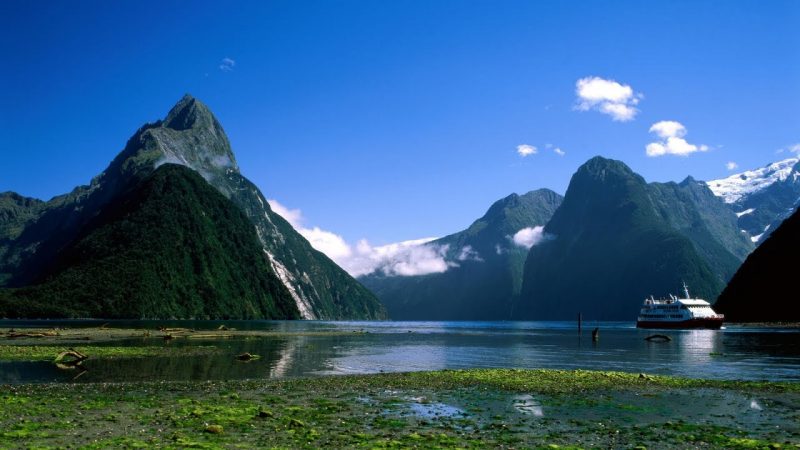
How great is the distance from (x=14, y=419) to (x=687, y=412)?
35160mm

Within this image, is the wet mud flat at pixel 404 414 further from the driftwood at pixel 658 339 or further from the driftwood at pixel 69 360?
the driftwood at pixel 658 339

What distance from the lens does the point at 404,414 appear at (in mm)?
31750

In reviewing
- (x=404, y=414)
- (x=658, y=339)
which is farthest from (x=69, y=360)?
(x=658, y=339)

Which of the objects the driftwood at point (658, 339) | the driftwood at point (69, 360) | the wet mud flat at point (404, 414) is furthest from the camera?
the driftwood at point (658, 339)

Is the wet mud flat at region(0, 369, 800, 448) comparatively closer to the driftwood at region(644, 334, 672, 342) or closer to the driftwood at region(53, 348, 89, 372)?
the driftwood at region(53, 348, 89, 372)

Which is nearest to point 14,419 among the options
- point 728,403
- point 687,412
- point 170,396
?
point 170,396

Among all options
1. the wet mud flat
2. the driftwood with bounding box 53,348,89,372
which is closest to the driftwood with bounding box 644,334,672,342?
the wet mud flat

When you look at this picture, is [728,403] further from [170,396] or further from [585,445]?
[170,396]

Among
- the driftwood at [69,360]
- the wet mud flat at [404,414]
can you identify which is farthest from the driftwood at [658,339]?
the driftwood at [69,360]

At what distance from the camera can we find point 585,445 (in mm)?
24344

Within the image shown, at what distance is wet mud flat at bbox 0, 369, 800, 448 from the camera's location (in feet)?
80.9

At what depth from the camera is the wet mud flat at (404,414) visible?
24.7 metres

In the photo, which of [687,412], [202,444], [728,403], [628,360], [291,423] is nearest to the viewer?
[202,444]

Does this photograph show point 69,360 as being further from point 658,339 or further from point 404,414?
point 658,339
